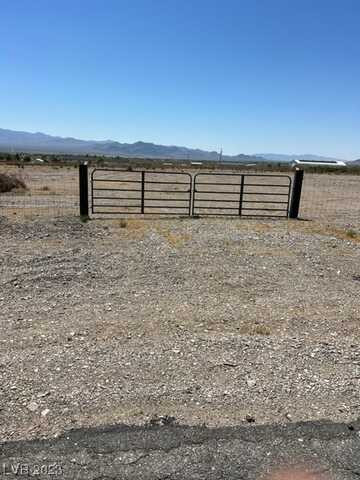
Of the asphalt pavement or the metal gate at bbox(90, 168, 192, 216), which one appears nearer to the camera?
the asphalt pavement

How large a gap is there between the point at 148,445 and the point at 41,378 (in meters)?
1.33

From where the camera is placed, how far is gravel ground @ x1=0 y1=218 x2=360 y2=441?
131 inches

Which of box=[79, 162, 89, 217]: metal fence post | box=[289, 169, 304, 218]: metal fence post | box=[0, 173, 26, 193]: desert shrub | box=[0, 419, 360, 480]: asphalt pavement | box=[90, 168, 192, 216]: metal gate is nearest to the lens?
box=[0, 419, 360, 480]: asphalt pavement

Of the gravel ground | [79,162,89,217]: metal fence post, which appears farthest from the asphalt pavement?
[79,162,89,217]: metal fence post

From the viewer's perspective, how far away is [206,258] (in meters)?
7.92

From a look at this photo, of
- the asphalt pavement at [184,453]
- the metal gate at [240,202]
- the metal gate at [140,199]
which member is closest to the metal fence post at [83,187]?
the metal gate at [140,199]

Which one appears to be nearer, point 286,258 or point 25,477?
point 25,477

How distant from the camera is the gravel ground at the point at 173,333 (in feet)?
11.0

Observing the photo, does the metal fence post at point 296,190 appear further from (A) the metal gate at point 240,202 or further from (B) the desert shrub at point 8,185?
(B) the desert shrub at point 8,185

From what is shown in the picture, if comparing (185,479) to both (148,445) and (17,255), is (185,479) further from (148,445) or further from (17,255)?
(17,255)

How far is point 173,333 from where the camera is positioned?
4.69 metres

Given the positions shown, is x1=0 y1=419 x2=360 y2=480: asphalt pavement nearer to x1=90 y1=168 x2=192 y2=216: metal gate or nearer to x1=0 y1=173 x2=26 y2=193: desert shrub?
x1=90 y1=168 x2=192 y2=216: metal gate

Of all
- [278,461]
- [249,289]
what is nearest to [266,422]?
[278,461]

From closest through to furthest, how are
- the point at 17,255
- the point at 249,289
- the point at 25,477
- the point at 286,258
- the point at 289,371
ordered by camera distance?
the point at 25,477 < the point at 289,371 < the point at 249,289 < the point at 17,255 < the point at 286,258
